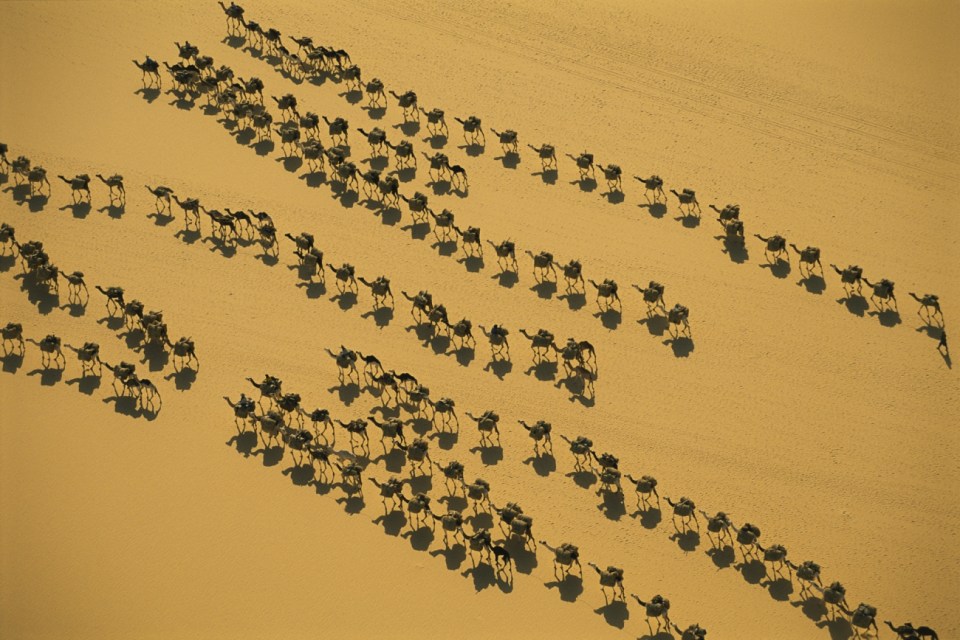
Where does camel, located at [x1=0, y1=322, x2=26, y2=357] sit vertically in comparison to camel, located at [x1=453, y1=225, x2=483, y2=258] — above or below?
below

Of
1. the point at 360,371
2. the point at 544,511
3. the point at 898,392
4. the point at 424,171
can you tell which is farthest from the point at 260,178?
the point at 898,392

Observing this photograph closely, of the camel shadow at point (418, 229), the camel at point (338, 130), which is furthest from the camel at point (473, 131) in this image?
the camel shadow at point (418, 229)

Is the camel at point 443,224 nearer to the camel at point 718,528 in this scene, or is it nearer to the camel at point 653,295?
the camel at point 653,295

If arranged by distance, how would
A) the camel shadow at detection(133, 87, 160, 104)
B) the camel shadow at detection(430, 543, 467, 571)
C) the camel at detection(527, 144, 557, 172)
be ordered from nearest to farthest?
the camel shadow at detection(430, 543, 467, 571)
the camel at detection(527, 144, 557, 172)
the camel shadow at detection(133, 87, 160, 104)

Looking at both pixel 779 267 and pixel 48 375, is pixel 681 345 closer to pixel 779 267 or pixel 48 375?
pixel 779 267

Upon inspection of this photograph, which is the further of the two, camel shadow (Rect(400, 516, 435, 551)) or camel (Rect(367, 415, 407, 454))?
camel (Rect(367, 415, 407, 454))

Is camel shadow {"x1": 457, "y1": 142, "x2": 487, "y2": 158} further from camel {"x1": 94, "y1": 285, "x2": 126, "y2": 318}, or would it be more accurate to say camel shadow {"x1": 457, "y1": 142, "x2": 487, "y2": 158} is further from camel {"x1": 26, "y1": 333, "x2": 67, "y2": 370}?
camel {"x1": 26, "y1": 333, "x2": 67, "y2": 370}

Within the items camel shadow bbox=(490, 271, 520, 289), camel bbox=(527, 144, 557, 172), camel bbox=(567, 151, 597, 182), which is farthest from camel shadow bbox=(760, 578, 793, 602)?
camel bbox=(527, 144, 557, 172)

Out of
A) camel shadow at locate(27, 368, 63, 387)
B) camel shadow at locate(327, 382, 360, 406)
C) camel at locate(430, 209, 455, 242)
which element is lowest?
camel shadow at locate(27, 368, 63, 387)

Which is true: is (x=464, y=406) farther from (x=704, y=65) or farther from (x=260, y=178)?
(x=704, y=65)
